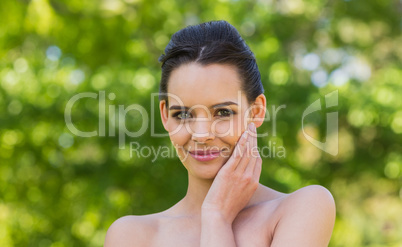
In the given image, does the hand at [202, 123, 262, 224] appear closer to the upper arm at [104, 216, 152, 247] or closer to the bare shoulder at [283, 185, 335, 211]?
the bare shoulder at [283, 185, 335, 211]

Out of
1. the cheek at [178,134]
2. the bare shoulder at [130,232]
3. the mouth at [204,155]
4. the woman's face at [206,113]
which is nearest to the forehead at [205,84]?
the woman's face at [206,113]

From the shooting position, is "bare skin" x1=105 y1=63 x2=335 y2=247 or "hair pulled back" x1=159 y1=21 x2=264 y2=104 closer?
"bare skin" x1=105 y1=63 x2=335 y2=247

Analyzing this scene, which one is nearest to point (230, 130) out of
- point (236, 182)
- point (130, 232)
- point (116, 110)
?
point (236, 182)

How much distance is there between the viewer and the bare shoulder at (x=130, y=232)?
2.57m

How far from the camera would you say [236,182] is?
7.98 ft

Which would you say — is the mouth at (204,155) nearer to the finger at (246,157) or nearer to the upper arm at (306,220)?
the finger at (246,157)

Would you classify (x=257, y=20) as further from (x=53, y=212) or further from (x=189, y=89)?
(x=189, y=89)

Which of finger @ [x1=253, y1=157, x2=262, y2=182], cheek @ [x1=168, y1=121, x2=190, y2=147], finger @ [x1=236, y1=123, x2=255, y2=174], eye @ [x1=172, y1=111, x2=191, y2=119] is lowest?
finger @ [x1=253, y1=157, x2=262, y2=182]

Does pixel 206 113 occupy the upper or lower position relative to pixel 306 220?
upper

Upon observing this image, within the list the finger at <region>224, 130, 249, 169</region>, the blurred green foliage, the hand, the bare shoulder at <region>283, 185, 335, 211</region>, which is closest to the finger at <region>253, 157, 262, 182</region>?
the hand

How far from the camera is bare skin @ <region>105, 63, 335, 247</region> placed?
2246 millimetres

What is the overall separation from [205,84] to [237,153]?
0.32 metres

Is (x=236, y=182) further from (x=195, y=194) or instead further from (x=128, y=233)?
(x=128, y=233)

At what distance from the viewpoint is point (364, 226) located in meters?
14.9
